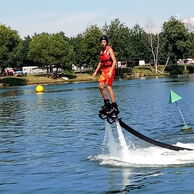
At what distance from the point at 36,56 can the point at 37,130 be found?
11823cm

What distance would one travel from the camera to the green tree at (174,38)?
163 m

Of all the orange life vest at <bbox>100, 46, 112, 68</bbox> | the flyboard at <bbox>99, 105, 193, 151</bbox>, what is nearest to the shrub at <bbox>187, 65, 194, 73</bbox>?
the flyboard at <bbox>99, 105, 193, 151</bbox>

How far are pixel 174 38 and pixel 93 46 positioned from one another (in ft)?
105

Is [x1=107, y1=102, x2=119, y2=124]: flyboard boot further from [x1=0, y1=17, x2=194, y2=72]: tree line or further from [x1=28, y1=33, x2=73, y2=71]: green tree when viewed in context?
[x1=28, y1=33, x2=73, y2=71]: green tree

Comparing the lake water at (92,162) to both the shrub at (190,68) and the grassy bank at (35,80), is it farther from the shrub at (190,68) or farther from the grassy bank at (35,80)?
the shrub at (190,68)

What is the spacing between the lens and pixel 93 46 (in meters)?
146

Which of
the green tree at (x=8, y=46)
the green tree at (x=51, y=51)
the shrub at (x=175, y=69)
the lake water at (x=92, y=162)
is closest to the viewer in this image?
the lake water at (x=92, y=162)

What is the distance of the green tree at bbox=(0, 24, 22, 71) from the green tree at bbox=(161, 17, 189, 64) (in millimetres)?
56897

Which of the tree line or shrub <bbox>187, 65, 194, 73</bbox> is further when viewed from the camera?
shrub <bbox>187, 65, 194, 73</bbox>

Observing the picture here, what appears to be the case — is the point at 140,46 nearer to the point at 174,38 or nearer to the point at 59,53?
the point at 174,38

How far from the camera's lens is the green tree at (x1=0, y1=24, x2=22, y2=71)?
403 ft

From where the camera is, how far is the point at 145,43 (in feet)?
586

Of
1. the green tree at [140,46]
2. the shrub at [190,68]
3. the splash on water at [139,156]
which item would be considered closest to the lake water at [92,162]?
the splash on water at [139,156]

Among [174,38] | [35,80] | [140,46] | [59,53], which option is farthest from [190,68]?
[35,80]
